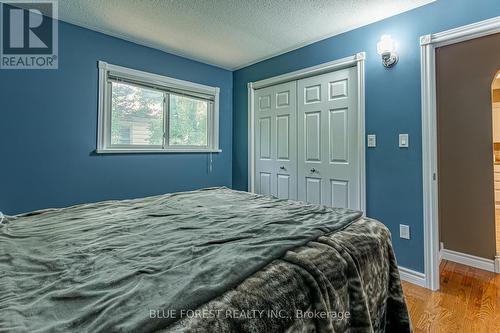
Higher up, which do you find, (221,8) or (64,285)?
(221,8)

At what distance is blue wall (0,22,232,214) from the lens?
2.28 meters

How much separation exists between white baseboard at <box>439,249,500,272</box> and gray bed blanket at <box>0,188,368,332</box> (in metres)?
2.19

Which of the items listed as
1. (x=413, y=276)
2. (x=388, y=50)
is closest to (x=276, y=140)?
(x=388, y=50)

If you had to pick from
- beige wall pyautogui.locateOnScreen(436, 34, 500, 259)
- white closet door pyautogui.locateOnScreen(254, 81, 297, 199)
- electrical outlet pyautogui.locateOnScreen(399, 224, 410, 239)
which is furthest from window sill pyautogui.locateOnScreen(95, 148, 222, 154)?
beige wall pyautogui.locateOnScreen(436, 34, 500, 259)

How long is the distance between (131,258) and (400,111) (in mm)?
2470

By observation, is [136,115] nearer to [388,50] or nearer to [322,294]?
A: [388,50]

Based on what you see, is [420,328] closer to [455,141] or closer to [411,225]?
[411,225]

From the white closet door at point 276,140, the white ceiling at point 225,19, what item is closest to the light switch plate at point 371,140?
the white closet door at point 276,140

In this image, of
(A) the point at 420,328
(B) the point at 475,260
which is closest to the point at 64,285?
(A) the point at 420,328

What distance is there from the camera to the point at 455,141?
2842 millimetres

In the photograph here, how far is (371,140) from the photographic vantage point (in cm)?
256

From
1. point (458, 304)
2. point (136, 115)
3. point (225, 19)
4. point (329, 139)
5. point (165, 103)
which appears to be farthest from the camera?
point (165, 103)

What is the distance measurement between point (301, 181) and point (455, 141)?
173cm

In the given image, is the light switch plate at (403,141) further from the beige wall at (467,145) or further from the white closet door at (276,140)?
the white closet door at (276,140)
